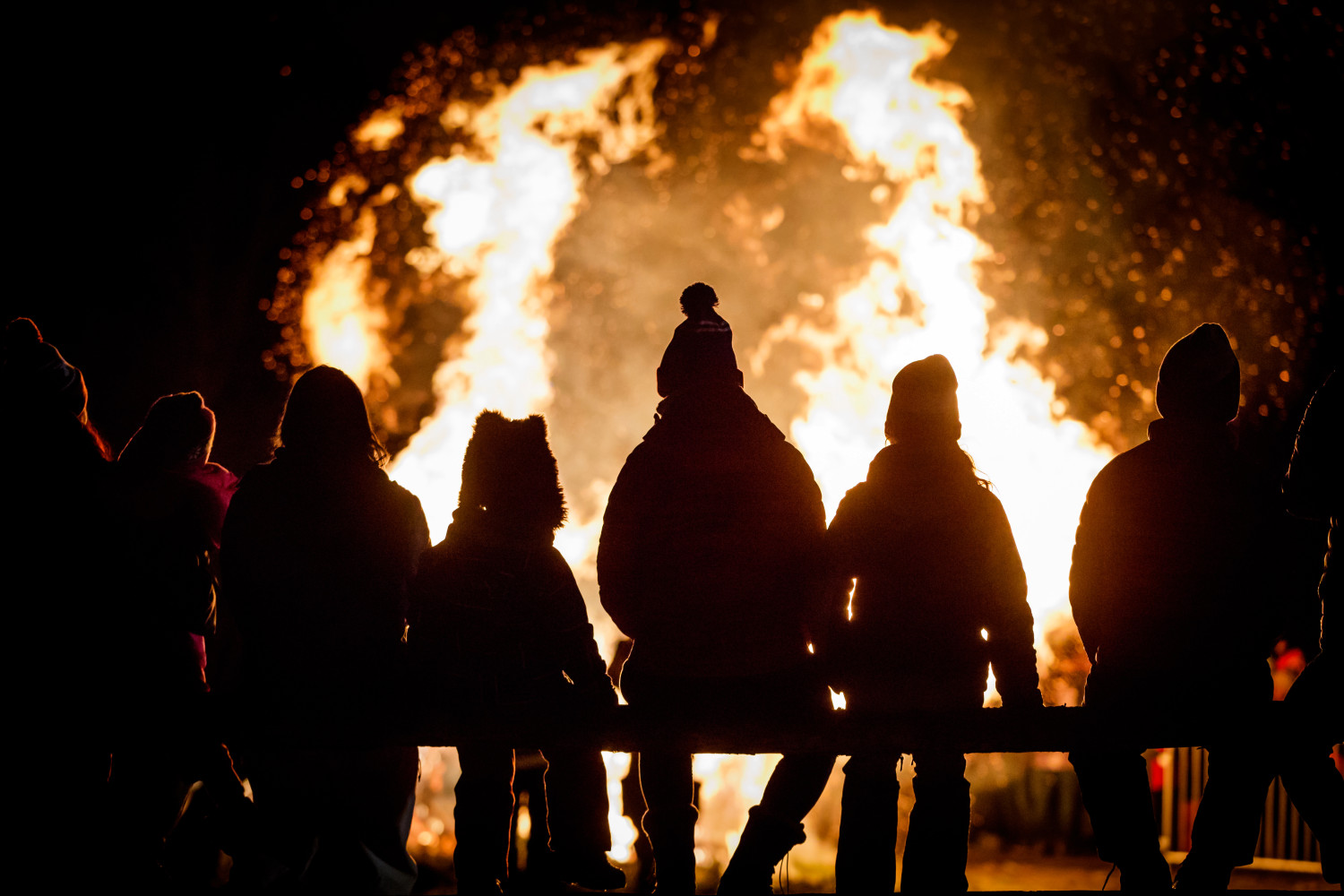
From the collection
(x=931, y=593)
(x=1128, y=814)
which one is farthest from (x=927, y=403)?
(x=1128, y=814)

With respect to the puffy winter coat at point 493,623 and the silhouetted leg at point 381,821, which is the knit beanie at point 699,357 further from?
the silhouetted leg at point 381,821

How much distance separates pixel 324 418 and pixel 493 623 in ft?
2.96

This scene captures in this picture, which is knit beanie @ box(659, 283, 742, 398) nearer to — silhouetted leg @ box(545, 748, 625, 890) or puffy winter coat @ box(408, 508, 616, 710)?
puffy winter coat @ box(408, 508, 616, 710)

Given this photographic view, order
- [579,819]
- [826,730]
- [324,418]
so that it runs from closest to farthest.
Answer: [826,730] → [579,819] → [324,418]

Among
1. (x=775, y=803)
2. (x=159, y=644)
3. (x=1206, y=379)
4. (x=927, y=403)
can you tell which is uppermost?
(x=1206, y=379)

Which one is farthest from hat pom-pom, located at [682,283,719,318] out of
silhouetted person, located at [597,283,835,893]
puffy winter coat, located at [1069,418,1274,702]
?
puffy winter coat, located at [1069,418,1274,702]

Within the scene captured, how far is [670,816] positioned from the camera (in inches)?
126

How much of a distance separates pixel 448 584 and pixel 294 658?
0.56 m

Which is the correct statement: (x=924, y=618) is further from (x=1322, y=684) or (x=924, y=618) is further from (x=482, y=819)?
(x=482, y=819)

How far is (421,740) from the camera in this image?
10.4 ft

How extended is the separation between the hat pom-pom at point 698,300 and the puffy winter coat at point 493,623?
3.15 feet

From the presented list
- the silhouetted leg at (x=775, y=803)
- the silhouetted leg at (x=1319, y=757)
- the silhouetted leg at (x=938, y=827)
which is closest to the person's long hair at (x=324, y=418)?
the silhouetted leg at (x=775, y=803)

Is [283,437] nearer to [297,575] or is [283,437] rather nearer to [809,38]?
[297,575]

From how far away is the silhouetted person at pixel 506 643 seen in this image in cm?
320
